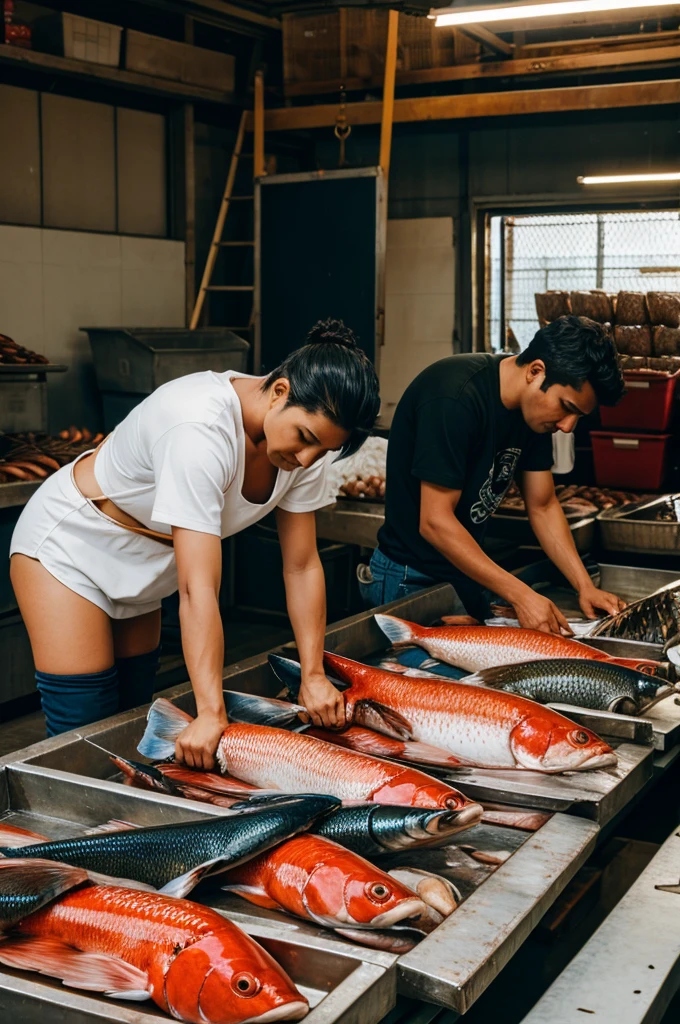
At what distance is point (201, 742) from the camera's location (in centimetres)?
180

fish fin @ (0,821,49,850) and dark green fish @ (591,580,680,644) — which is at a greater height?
dark green fish @ (591,580,680,644)

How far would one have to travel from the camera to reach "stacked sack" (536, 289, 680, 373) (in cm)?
738

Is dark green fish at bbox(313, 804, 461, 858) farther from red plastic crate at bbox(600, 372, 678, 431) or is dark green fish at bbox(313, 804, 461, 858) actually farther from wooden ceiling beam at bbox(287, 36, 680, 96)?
wooden ceiling beam at bbox(287, 36, 680, 96)

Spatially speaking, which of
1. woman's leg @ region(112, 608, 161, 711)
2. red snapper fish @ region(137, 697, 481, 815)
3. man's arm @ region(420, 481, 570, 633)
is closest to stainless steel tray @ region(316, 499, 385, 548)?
man's arm @ region(420, 481, 570, 633)

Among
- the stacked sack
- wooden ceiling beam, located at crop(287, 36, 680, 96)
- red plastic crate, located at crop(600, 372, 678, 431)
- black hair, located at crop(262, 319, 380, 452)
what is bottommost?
red plastic crate, located at crop(600, 372, 678, 431)

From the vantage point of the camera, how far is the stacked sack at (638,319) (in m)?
7.38

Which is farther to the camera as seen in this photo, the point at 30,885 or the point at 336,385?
the point at 336,385

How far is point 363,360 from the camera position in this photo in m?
1.93

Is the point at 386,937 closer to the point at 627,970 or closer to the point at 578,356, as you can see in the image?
the point at 627,970

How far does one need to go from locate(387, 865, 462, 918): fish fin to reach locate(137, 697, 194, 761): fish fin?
1.70 feet

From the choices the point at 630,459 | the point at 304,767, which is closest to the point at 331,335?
the point at 304,767

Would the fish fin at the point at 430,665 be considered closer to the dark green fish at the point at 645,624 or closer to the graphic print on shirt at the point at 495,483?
the dark green fish at the point at 645,624

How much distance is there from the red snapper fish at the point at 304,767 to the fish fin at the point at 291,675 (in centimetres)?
27

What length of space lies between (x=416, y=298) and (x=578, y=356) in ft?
21.3
